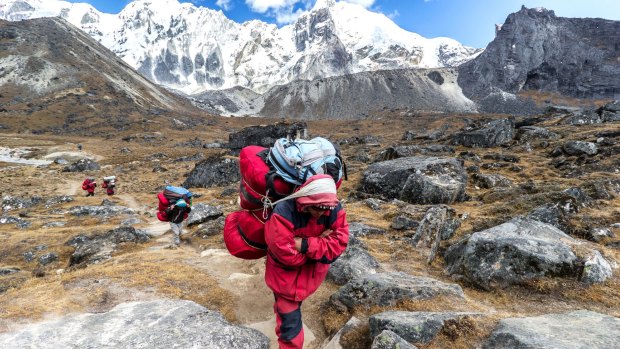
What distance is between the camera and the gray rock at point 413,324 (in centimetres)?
509

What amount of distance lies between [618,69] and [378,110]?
119165mm

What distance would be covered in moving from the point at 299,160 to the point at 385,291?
3.24 m

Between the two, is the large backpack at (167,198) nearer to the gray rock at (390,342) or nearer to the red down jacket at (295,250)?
the red down jacket at (295,250)

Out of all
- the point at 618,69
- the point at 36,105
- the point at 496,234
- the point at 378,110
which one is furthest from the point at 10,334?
the point at 618,69

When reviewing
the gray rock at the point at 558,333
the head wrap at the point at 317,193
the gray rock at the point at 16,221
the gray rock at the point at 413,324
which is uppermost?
the head wrap at the point at 317,193

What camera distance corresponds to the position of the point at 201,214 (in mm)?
16438

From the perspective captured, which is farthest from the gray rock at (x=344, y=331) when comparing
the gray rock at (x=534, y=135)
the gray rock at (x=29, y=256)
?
the gray rock at (x=534, y=135)

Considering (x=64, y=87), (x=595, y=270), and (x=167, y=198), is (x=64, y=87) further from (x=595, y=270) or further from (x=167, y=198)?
(x=595, y=270)

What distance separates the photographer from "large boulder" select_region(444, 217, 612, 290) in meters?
7.24

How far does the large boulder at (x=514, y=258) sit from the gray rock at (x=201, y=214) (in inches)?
452

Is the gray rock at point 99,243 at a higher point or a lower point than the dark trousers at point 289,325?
lower

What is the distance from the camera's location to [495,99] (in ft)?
602

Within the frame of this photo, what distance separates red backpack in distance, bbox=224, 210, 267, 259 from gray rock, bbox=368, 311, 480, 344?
86.9 inches

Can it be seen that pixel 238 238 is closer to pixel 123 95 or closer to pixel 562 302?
pixel 562 302
